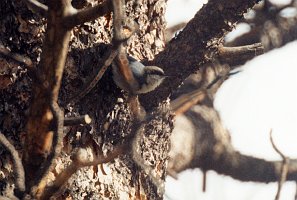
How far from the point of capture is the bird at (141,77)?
829 millimetres

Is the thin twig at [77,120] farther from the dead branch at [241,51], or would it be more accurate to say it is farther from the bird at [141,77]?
the dead branch at [241,51]

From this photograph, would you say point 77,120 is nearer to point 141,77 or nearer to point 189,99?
point 141,77

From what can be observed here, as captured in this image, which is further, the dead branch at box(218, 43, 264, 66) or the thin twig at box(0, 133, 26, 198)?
the dead branch at box(218, 43, 264, 66)

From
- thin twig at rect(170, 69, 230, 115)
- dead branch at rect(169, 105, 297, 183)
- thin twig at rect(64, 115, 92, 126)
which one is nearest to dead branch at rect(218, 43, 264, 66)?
thin twig at rect(64, 115, 92, 126)

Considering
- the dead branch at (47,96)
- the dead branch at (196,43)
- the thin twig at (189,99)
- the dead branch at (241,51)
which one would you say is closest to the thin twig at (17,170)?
the dead branch at (47,96)

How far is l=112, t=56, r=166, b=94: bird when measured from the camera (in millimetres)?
829

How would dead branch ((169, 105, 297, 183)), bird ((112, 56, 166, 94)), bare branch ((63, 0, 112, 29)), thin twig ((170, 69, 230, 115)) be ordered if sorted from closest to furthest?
bare branch ((63, 0, 112, 29))
bird ((112, 56, 166, 94))
thin twig ((170, 69, 230, 115))
dead branch ((169, 105, 297, 183))

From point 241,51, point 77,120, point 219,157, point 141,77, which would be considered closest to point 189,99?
point 219,157

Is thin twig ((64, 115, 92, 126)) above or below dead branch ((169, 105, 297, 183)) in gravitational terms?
above

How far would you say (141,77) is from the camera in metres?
0.87

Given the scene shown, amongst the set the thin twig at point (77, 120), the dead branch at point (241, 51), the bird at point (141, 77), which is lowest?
the thin twig at point (77, 120)

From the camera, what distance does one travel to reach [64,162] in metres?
0.82

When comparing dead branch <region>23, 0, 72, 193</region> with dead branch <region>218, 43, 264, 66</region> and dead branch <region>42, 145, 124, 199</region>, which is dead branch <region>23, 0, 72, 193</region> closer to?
dead branch <region>42, 145, 124, 199</region>

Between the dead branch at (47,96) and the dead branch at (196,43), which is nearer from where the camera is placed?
the dead branch at (47,96)
